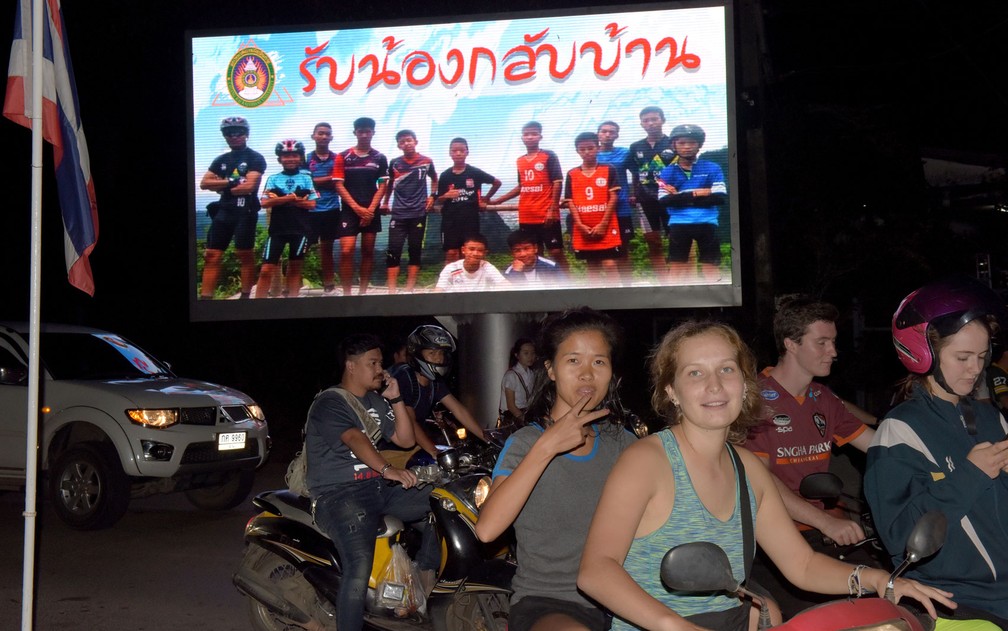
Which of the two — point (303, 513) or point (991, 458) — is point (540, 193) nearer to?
point (303, 513)

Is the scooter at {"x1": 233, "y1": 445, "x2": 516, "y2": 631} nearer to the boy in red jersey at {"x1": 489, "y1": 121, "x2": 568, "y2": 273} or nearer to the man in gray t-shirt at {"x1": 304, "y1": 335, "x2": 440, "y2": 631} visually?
the man in gray t-shirt at {"x1": 304, "y1": 335, "x2": 440, "y2": 631}

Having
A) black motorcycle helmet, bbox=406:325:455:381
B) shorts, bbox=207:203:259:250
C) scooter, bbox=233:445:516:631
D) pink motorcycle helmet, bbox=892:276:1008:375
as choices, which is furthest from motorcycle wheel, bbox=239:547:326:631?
shorts, bbox=207:203:259:250

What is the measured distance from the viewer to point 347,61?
13.9m

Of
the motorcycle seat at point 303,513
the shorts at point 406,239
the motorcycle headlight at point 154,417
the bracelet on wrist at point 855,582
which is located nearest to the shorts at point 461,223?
the shorts at point 406,239

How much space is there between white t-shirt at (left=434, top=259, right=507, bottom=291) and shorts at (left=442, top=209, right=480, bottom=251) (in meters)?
0.36

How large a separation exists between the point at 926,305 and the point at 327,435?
3.51 m

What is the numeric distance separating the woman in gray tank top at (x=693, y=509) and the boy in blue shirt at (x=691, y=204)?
1021 centimetres

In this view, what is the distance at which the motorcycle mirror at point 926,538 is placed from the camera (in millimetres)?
2748

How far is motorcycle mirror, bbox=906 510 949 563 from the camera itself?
9.02 feet

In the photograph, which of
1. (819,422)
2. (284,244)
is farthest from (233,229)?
(819,422)

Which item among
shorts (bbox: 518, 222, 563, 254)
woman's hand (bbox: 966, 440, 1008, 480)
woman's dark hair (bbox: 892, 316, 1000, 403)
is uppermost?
shorts (bbox: 518, 222, 563, 254)

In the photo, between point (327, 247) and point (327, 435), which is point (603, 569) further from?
point (327, 247)

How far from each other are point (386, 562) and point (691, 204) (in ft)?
27.9

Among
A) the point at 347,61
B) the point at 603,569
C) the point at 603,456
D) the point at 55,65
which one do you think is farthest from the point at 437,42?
the point at 603,569
